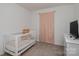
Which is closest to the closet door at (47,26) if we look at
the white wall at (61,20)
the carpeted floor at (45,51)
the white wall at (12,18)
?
the white wall at (61,20)

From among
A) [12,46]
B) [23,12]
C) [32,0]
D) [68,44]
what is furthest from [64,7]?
[32,0]

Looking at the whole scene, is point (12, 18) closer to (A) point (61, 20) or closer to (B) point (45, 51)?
(B) point (45, 51)

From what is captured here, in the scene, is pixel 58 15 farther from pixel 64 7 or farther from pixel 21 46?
pixel 21 46

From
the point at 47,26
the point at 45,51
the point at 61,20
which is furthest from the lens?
the point at 47,26

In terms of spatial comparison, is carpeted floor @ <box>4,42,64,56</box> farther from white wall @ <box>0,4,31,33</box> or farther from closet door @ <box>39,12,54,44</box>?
white wall @ <box>0,4,31,33</box>

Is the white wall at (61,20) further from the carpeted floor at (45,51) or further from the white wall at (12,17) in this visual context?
the white wall at (12,17)

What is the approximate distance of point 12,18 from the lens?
270cm

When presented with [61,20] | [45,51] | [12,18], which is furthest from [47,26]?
[12,18]

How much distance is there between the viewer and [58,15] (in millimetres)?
3084

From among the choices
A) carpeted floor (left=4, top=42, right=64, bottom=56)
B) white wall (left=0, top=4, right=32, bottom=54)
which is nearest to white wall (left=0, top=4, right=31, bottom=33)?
white wall (left=0, top=4, right=32, bottom=54)

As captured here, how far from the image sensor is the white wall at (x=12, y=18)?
2.40 meters

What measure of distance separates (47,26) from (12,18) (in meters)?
1.30

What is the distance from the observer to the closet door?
3.20 meters

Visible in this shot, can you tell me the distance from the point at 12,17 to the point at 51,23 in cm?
140
